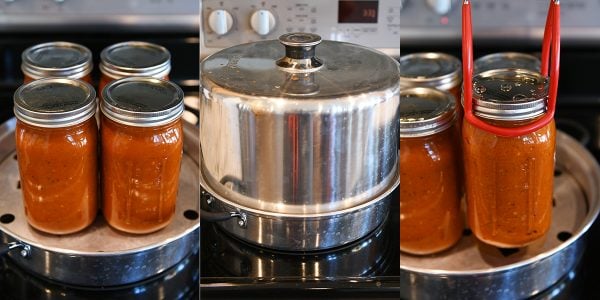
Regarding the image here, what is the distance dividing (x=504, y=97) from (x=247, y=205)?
11.6 inches

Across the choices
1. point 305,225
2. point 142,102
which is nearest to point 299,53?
point 305,225

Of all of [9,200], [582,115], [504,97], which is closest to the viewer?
[504,97]

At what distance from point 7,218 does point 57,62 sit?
0.22 m

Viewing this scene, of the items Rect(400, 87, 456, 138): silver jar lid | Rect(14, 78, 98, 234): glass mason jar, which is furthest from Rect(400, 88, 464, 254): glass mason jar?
Rect(14, 78, 98, 234): glass mason jar

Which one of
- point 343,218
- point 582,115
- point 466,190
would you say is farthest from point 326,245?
point 582,115

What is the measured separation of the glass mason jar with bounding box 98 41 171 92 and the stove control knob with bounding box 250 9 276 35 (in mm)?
121

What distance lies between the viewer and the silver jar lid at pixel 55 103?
70 cm

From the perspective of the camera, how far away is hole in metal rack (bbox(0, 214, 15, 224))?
2.48 feet

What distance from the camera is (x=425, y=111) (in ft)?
2.20

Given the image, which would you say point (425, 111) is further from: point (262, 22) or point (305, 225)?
point (262, 22)

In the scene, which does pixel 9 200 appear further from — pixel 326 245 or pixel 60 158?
pixel 326 245

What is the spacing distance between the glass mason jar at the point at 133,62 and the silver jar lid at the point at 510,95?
1.24 feet

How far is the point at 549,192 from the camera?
742mm

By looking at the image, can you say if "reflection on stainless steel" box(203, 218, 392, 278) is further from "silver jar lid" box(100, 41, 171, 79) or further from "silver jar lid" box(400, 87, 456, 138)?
"silver jar lid" box(100, 41, 171, 79)
